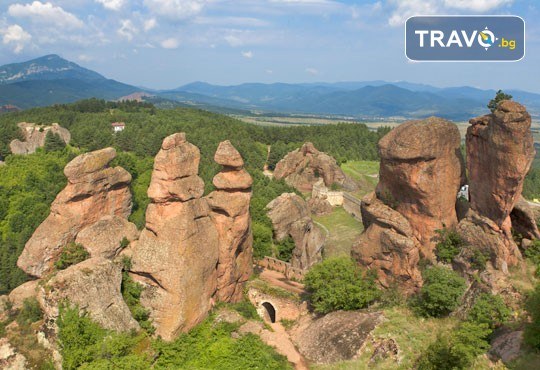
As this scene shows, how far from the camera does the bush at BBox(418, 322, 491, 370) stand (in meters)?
19.3

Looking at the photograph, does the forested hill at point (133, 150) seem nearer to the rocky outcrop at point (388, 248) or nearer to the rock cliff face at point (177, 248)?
the rocky outcrop at point (388, 248)

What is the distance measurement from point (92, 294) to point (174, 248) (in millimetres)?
4960

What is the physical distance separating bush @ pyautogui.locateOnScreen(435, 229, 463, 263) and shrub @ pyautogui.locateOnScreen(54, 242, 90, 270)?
71.4 ft

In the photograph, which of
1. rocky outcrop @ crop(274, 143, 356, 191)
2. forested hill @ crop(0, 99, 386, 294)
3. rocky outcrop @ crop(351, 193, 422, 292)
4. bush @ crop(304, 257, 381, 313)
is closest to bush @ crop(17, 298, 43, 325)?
bush @ crop(304, 257, 381, 313)

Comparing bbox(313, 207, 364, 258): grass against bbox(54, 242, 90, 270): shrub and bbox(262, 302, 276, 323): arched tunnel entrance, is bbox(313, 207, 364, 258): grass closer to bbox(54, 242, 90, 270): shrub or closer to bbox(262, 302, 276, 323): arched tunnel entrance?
bbox(262, 302, 276, 323): arched tunnel entrance

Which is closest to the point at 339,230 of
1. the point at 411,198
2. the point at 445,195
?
the point at 411,198

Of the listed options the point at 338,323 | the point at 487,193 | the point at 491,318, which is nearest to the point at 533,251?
the point at 487,193

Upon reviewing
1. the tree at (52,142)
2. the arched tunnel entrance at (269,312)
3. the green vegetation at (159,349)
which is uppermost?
the tree at (52,142)

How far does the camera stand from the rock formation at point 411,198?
27.3m

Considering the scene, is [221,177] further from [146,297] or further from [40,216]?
[40,216]

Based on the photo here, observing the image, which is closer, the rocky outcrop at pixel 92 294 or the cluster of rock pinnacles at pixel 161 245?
the rocky outcrop at pixel 92 294

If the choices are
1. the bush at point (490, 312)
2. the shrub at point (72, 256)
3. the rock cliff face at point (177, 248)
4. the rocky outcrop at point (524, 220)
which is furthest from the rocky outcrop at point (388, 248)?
the shrub at point (72, 256)

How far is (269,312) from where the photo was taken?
33.7 m

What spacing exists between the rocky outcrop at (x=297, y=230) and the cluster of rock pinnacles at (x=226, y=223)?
1281cm
